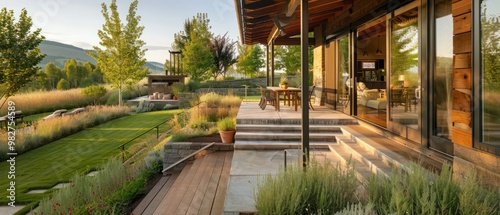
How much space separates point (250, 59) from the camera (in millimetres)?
37406

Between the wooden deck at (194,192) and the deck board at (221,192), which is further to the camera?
the wooden deck at (194,192)

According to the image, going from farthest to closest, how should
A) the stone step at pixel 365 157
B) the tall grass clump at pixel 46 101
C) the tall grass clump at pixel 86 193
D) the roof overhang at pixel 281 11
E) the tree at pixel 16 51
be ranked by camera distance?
the tall grass clump at pixel 46 101 → the tree at pixel 16 51 → the roof overhang at pixel 281 11 → the stone step at pixel 365 157 → the tall grass clump at pixel 86 193

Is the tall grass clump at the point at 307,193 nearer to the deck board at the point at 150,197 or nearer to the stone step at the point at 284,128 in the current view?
the deck board at the point at 150,197

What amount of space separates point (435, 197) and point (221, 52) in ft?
112

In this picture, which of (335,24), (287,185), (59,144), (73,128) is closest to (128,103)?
(73,128)

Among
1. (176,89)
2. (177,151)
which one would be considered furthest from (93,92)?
(177,151)

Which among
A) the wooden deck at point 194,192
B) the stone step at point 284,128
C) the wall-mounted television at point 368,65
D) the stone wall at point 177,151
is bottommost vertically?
the wooden deck at point 194,192

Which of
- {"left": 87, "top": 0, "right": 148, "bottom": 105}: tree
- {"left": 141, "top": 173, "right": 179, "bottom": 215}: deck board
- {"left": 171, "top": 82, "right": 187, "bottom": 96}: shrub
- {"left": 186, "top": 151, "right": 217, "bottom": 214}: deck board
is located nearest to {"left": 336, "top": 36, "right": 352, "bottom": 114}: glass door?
{"left": 186, "top": 151, "right": 217, "bottom": 214}: deck board

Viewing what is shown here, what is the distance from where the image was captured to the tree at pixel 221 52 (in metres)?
35.6

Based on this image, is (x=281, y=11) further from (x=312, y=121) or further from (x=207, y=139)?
(x=207, y=139)

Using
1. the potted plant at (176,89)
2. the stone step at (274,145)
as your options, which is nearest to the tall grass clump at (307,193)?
the stone step at (274,145)

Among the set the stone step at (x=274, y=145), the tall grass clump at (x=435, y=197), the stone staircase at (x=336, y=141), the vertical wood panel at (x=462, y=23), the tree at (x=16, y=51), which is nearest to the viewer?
the tall grass clump at (x=435, y=197)

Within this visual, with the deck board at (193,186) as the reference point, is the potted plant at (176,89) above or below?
above

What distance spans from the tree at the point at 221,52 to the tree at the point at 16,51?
20.9 m
